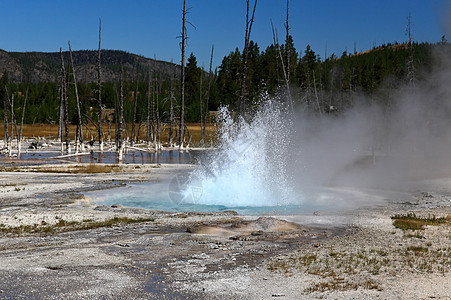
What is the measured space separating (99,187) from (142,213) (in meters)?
6.64

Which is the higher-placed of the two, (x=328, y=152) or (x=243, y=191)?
(x=328, y=152)

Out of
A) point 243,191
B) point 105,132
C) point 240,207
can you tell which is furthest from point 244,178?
point 105,132

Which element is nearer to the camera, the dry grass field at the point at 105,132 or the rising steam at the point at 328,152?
the rising steam at the point at 328,152

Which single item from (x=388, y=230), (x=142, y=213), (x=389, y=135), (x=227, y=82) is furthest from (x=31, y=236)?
(x=227, y=82)

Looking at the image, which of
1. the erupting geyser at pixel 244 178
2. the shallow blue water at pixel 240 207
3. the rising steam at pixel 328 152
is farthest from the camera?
the rising steam at pixel 328 152

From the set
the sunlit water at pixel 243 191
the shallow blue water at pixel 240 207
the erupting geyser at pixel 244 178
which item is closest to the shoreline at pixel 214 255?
the shallow blue water at pixel 240 207

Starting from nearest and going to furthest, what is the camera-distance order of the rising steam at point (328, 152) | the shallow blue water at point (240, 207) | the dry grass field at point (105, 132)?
the shallow blue water at point (240, 207) → the rising steam at point (328, 152) → the dry grass field at point (105, 132)

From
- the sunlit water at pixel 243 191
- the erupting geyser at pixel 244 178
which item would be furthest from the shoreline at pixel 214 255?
the erupting geyser at pixel 244 178

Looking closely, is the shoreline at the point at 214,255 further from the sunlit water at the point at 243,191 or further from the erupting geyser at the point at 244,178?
the erupting geyser at the point at 244,178

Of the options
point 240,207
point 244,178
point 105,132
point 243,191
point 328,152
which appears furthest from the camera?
point 105,132

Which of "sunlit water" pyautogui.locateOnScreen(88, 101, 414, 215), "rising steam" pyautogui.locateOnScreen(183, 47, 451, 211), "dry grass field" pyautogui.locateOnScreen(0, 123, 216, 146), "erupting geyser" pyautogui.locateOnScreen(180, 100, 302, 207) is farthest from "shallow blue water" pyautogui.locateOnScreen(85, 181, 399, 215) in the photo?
"dry grass field" pyautogui.locateOnScreen(0, 123, 216, 146)

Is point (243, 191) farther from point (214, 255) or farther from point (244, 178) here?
point (214, 255)

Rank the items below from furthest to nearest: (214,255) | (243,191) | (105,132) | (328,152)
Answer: (105,132) < (328,152) < (243,191) < (214,255)

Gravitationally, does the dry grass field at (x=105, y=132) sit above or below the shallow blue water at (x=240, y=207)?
above
